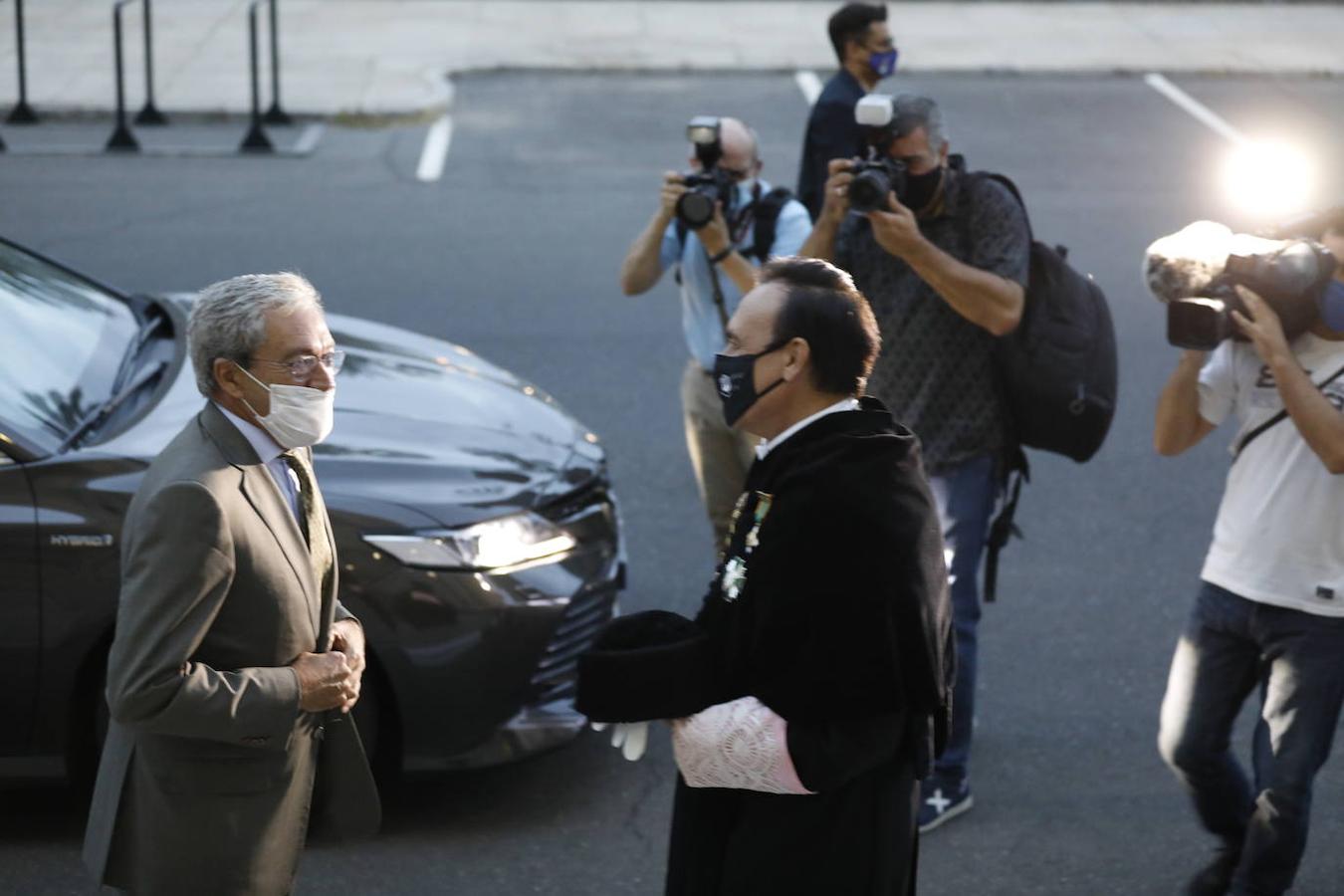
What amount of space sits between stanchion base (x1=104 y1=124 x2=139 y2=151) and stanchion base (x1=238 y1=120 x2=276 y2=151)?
0.81 m

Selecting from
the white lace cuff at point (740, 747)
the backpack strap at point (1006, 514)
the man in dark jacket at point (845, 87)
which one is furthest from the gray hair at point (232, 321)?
the man in dark jacket at point (845, 87)

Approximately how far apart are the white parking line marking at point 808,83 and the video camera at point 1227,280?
12447 millimetres

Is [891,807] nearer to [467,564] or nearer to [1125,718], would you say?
[467,564]

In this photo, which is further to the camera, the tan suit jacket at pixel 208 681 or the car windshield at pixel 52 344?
the car windshield at pixel 52 344

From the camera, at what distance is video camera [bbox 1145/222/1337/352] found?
4375 mm

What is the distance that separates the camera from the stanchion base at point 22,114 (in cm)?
1545

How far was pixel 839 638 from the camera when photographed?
3078mm

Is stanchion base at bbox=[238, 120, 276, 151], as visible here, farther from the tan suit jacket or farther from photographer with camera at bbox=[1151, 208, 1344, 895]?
the tan suit jacket

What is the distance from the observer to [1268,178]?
14.5 meters

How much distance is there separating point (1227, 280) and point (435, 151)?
36.0 feet

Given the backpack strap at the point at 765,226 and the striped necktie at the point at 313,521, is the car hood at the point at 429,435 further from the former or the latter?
the striped necktie at the point at 313,521

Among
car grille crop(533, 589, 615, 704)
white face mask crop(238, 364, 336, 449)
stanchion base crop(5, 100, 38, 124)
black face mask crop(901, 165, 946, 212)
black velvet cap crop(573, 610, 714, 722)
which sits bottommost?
stanchion base crop(5, 100, 38, 124)

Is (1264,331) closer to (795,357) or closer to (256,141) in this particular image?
(795,357)

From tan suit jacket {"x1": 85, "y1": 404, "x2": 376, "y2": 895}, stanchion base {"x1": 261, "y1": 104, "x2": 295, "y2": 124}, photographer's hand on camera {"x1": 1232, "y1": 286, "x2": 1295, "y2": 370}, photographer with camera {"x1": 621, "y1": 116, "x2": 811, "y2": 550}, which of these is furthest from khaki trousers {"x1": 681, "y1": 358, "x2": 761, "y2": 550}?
stanchion base {"x1": 261, "y1": 104, "x2": 295, "y2": 124}
